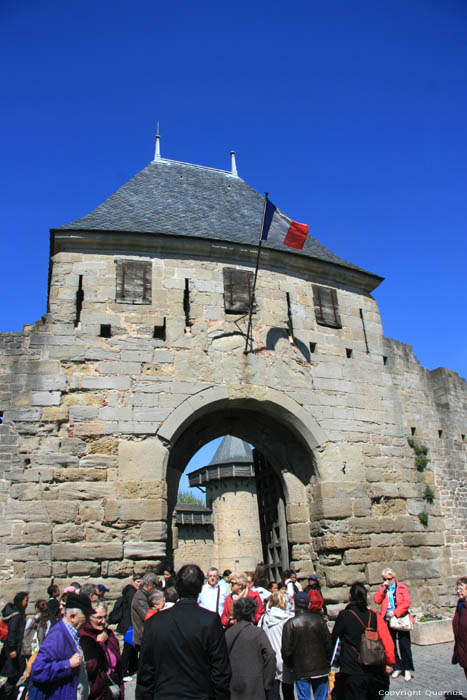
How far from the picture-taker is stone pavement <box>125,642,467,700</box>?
528cm

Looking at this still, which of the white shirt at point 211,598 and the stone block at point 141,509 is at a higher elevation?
the stone block at point 141,509

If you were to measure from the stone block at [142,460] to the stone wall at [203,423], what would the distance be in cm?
2

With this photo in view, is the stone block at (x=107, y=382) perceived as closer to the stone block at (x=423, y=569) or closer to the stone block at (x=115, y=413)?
the stone block at (x=115, y=413)

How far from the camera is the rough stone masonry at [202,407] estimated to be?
752 centimetres

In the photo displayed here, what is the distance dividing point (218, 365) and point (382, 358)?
12.5ft

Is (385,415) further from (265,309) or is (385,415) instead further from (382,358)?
(265,309)

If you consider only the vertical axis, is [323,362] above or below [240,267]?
below

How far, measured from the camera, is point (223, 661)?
9.12 ft

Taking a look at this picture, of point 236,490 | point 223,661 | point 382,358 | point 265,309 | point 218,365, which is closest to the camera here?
point 223,661

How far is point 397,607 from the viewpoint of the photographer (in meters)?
5.86

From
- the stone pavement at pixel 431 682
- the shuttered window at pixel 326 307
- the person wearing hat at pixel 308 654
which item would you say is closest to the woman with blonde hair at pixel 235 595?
the person wearing hat at pixel 308 654

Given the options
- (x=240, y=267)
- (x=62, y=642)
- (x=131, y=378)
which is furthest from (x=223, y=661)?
(x=240, y=267)

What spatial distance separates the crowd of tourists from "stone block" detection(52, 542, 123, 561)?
82 centimetres

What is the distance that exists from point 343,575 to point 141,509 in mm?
3574
